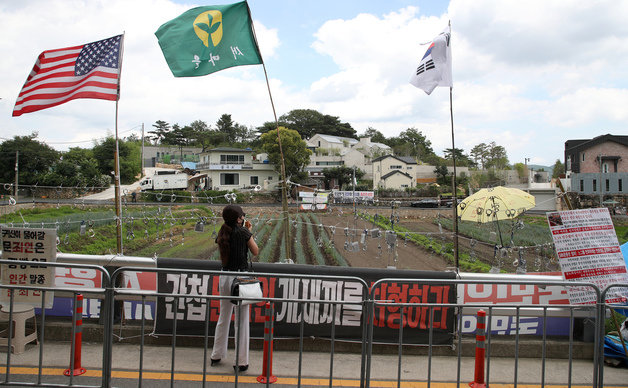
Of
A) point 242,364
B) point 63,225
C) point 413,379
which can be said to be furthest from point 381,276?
point 63,225

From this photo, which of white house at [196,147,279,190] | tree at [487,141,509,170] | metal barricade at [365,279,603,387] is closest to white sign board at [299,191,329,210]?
metal barricade at [365,279,603,387]

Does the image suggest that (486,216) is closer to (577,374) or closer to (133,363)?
(577,374)

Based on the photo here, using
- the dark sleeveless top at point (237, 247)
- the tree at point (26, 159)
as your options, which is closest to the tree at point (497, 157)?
the tree at point (26, 159)

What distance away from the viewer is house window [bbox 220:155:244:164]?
54.6m

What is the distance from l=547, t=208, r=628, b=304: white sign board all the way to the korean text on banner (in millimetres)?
3915

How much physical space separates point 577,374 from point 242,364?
3.63m

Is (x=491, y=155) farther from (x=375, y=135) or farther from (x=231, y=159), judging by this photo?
(x=231, y=159)

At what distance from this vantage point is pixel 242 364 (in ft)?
13.6

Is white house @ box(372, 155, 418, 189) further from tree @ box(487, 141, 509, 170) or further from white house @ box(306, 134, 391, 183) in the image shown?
tree @ box(487, 141, 509, 170)

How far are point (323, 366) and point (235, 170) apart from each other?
165 feet

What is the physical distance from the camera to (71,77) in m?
7.63

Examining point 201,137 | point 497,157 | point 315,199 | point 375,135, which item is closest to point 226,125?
point 201,137

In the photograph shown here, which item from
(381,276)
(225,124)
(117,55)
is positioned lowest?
(381,276)

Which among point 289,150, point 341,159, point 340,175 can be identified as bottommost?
point 340,175
